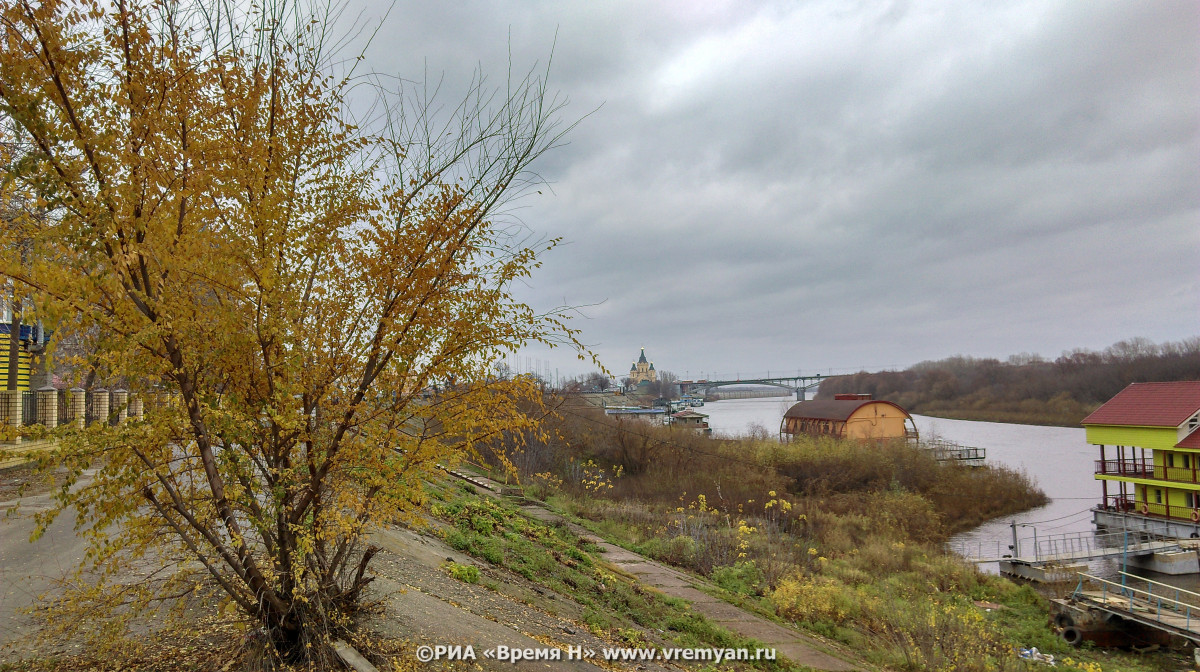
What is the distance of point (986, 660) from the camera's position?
9.01 m

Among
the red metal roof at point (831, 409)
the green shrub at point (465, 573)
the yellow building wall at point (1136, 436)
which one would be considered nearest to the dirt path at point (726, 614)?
the green shrub at point (465, 573)

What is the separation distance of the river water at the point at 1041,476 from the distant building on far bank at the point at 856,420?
4479mm

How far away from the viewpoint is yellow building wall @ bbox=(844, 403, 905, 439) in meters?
38.9

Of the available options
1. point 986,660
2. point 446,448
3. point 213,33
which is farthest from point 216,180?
point 986,660

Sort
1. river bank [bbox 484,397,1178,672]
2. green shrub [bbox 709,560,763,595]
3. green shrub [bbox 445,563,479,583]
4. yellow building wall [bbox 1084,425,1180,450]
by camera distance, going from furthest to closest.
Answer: yellow building wall [bbox 1084,425,1180,450] < green shrub [bbox 709,560,763,595] < river bank [bbox 484,397,1178,672] < green shrub [bbox 445,563,479,583]

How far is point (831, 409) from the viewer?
4134cm

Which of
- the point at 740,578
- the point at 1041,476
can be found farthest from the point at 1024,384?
the point at 740,578

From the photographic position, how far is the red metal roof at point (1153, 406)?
23422 millimetres

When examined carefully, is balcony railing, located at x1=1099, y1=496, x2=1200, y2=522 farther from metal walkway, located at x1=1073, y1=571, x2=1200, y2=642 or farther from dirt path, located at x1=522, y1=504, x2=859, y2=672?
dirt path, located at x1=522, y1=504, x2=859, y2=672

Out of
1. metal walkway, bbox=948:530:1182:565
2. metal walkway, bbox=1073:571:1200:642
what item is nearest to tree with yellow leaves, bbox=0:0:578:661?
metal walkway, bbox=1073:571:1200:642

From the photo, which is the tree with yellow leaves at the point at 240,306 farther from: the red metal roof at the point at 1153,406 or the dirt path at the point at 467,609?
the red metal roof at the point at 1153,406

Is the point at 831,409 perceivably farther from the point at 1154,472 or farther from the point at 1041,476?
the point at 1154,472

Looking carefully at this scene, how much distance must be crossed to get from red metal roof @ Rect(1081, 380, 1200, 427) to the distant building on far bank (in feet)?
42.1

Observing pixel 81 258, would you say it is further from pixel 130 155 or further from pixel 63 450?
pixel 63 450
